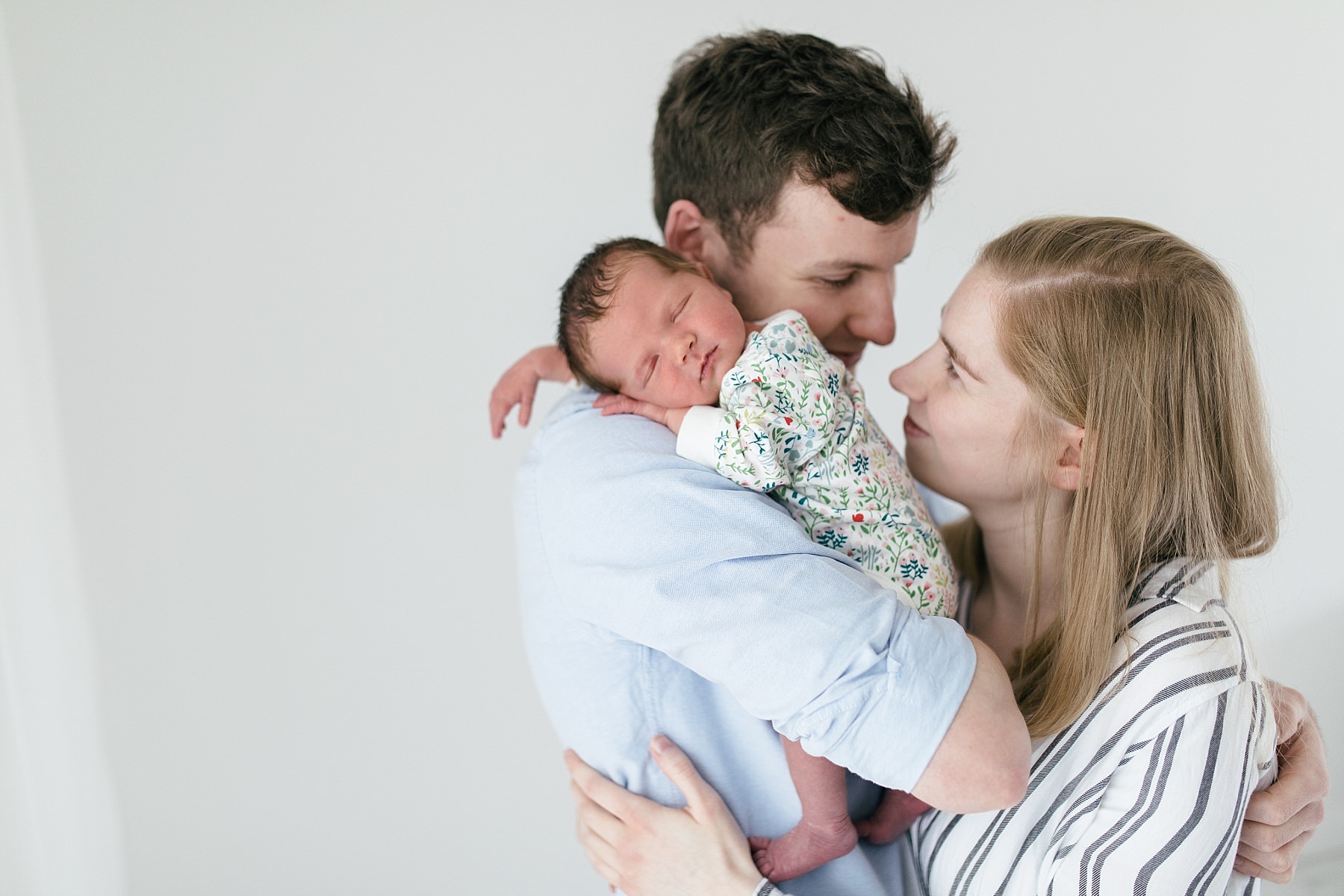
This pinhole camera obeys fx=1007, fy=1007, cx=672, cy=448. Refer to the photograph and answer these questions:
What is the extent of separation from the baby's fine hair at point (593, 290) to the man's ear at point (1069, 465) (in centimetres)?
63

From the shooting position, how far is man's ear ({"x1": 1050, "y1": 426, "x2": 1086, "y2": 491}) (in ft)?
4.76

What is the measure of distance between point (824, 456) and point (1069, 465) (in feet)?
1.22

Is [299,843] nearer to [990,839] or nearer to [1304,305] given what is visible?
[990,839]

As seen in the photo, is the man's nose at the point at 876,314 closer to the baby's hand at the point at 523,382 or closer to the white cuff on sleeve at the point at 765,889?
the baby's hand at the point at 523,382

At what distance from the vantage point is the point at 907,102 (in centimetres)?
169

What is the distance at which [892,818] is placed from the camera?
5.08 ft

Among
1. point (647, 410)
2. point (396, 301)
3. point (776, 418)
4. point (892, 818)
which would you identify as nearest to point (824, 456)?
point (776, 418)

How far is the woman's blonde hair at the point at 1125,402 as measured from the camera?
138 centimetres

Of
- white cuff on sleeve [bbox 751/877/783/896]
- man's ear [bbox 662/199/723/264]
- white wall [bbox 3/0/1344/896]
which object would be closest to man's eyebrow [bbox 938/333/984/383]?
man's ear [bbox 662/199/723/264]

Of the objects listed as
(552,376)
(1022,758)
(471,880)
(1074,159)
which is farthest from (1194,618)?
(471,880)

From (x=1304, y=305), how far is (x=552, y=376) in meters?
2.18

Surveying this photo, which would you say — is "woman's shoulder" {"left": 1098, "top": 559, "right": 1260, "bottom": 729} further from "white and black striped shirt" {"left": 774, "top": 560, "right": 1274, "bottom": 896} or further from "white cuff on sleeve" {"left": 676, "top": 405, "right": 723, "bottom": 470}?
"white cuff on sleeve" {"left": 676, "top": 405, "right": 723, "bottom": 470}

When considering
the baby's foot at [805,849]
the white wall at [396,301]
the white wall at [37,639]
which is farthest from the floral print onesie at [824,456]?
the white wall at [37,639]

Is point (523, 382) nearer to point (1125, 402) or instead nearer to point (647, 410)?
point (647, 410)
